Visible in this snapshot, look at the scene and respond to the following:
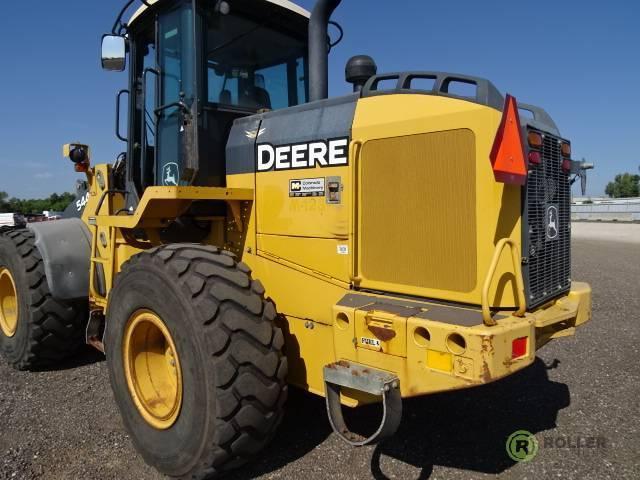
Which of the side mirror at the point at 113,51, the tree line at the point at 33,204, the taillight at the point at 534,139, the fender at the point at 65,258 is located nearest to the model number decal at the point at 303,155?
the taillight at the point at 534,139

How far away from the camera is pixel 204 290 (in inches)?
112

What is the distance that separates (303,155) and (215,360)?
1.31 m

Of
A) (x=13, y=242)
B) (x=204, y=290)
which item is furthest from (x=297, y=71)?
(x=13, y=242)

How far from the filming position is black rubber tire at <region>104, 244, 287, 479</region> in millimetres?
2734

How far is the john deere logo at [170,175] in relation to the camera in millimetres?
3833

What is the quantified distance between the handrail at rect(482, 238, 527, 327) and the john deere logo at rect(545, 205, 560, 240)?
49 cm

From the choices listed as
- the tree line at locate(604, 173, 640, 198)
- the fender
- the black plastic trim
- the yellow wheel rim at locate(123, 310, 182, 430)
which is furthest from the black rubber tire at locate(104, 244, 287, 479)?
the tree line at locate(604, 173, 640, 198)

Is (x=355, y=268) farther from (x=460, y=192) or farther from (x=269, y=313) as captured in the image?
(x=460, y=192)

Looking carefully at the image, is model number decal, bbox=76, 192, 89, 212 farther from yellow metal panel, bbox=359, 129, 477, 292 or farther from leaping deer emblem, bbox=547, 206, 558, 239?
leaping deer emblem, bbox=547, 206, 558, 239

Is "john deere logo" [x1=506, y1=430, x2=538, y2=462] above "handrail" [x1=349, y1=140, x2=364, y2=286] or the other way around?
the other way around

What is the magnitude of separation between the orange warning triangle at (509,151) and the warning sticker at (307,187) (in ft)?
3.40

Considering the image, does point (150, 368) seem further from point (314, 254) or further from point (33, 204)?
point (33, 204)

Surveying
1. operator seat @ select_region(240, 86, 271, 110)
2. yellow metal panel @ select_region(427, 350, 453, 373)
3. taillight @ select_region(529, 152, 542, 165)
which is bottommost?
yellow metal panel @ select_region(427, 350, 453, 373)

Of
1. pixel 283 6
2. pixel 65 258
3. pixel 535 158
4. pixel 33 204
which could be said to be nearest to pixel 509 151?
pixel 535 158
